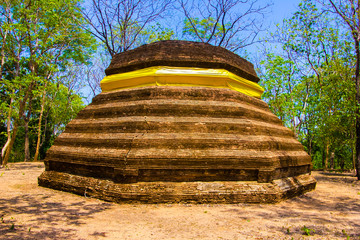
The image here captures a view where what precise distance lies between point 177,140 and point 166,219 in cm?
190

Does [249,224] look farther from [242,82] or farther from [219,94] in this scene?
[242,82]

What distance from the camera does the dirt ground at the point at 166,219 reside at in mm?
3916

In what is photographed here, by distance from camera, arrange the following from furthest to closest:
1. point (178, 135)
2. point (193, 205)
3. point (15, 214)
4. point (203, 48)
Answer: point (203, 48)
point (178, 135)
point (193, 205)
point (15, 214)

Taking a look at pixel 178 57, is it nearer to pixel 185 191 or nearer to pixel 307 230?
pixel 185 191

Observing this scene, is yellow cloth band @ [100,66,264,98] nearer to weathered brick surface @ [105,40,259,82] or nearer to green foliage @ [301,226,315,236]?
weathered brick surface @ [105,40,259,82]

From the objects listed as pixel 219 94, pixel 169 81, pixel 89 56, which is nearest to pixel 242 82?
pixel 219 94

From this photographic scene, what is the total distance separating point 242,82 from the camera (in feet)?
26.5

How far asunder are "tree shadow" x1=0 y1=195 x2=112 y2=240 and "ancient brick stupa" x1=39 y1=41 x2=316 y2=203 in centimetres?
67

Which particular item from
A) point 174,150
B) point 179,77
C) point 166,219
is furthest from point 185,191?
point 179,77

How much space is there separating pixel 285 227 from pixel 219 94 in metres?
3.78

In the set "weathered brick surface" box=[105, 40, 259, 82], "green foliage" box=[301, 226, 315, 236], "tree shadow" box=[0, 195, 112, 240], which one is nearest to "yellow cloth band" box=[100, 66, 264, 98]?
"weathered brick surface" box=[105, 40, 259, 82]

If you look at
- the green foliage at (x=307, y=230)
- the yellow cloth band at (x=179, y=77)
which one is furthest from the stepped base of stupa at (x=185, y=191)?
the yellow cloth band at (x=179, y=77)

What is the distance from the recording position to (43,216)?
4551 mm

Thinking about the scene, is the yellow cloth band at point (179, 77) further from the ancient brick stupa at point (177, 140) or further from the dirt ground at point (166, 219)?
the dirt ground at point (166, 219)
